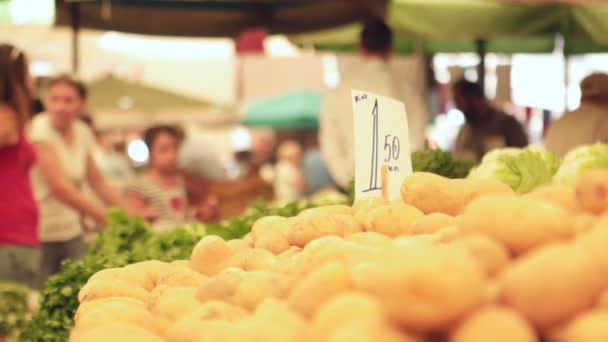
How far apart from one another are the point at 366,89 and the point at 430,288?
419cm

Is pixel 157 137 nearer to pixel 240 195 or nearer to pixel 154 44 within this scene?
pixel 240 195

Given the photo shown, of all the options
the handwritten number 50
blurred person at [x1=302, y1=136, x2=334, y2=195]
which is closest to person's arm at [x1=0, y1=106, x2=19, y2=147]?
the handwritten number 50

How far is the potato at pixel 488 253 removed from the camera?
1398 millimetres

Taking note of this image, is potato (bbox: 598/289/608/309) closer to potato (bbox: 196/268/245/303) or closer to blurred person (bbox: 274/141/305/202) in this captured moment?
potato (bbox: 196/268/245/303)

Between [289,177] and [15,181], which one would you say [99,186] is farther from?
[289,177]

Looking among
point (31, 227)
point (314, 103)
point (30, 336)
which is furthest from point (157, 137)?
point (314, 103)

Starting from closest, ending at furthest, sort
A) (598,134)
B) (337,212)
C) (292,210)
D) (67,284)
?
(337,212)
(67,284)
(292,210)
(598,134)

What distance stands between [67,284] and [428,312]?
185 centimetres

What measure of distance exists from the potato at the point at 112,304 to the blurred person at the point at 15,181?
2.58m

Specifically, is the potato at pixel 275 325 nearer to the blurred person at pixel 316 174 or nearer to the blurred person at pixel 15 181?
the blurred person at pixel 15 181

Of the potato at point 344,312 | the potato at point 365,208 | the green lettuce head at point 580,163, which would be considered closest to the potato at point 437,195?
the potato at point 365,208

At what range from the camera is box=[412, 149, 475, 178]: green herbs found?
12.5 ft

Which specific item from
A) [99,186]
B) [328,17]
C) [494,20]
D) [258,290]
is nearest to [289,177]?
[328,17]

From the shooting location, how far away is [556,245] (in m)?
1.37
